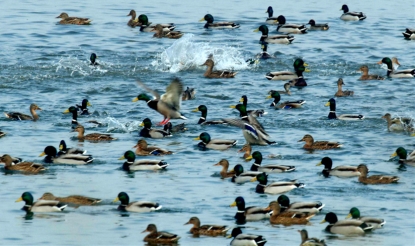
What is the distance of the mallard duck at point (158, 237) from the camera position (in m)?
17.6

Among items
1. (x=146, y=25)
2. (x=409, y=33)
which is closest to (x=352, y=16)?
(x=409, y=33)

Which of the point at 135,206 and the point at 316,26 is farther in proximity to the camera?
the point at 316,26

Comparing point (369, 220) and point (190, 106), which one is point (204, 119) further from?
point (369, 220)

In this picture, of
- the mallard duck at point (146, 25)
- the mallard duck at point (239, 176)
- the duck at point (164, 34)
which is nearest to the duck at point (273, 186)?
the mallard duck at point (239, 176)

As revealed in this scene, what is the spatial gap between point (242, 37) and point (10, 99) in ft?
43.4

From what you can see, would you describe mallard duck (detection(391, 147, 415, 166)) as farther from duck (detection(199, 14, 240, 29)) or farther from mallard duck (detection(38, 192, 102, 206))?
duck (detection(199, 14, 240, 29))

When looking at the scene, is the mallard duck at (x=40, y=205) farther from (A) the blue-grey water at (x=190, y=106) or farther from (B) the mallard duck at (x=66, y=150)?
(B) the mallard duck at (x=66, y=150)

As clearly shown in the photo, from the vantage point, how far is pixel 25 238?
17969 mm

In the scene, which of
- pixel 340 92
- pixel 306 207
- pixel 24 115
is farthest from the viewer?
pixel 340 92

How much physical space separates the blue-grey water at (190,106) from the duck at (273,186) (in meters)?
0.17

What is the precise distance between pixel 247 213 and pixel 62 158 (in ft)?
17.8

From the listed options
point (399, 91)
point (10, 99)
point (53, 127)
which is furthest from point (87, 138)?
point (399, 91)

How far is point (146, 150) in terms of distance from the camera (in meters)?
24.0

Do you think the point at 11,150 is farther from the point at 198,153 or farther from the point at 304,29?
the point at 304,29
